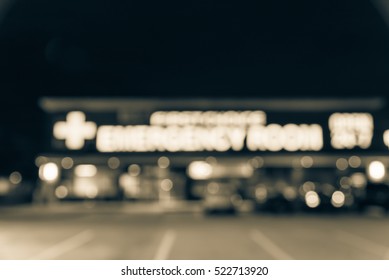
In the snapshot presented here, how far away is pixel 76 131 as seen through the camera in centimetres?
4316

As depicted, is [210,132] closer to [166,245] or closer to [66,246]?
[166,245]

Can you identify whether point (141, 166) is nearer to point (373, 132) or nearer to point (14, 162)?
point (373, 132)

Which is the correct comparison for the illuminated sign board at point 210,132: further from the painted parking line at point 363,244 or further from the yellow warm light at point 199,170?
the painted parking line at point 363,244

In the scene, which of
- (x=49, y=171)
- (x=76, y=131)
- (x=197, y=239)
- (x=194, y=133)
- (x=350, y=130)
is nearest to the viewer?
(x=197, y=239)

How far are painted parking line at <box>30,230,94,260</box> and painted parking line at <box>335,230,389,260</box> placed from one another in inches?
330

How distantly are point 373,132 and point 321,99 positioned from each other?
453 centimetres

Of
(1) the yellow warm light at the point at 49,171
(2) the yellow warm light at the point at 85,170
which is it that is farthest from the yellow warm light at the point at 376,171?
(1) the yellow warm light at the point at 49,171

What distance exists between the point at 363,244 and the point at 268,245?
9.84 ft

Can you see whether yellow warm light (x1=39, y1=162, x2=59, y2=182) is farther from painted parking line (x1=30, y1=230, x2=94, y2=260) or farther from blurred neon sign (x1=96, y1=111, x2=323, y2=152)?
painted parking line (x1=30, y1=230, x2=94, y2=260)

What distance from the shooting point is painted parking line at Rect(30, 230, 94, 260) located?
1521 cm

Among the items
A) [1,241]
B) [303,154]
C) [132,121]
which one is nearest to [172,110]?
[132,121]

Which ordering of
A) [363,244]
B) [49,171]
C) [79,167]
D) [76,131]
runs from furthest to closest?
[79,167], [76,131], [49,171], [363,244]

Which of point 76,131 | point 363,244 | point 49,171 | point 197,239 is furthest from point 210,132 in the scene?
point 363,244
